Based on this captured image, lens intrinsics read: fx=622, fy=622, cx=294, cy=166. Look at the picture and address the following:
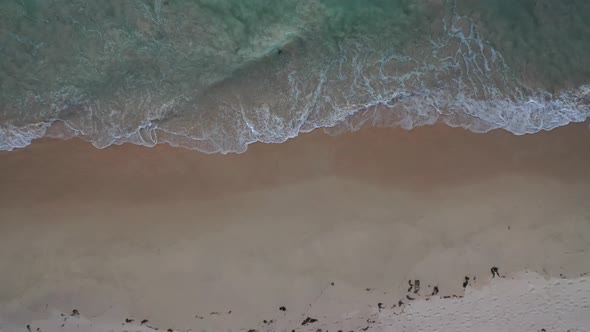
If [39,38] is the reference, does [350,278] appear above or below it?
below

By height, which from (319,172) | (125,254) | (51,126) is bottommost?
(125,254)

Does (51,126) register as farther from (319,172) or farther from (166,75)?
(319,172)

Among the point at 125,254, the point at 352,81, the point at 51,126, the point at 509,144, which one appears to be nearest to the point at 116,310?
the point at 125,254

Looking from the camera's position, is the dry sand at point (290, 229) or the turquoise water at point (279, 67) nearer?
the turquoise water at point (279, 67)

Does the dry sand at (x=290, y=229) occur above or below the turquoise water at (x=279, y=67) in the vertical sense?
below
